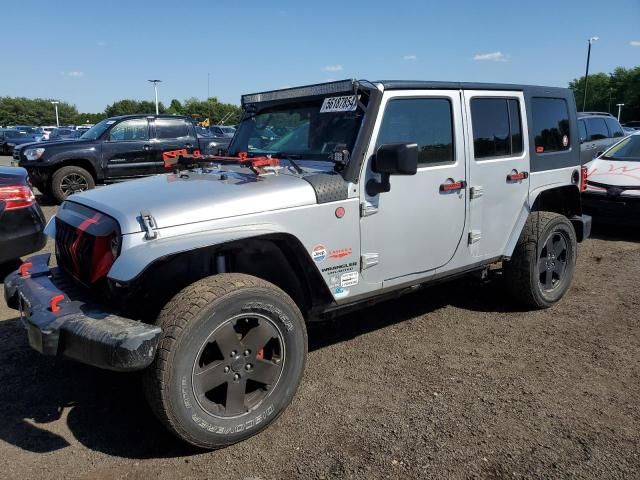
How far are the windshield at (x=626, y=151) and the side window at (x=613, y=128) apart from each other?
14.6 ft

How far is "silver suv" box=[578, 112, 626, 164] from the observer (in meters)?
11.4

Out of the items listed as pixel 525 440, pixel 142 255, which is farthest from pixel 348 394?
pixel 142 255

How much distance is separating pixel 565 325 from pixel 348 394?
2.21 metres

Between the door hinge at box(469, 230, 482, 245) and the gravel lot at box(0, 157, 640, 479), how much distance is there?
791mm

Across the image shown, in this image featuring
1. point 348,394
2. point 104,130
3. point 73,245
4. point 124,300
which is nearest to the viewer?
point 124,300

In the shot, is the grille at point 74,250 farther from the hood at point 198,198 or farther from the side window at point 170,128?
the side window at point 170,128

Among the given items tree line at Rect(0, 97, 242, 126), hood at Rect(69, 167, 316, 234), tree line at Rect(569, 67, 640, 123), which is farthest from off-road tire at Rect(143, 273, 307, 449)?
tree line at Rect(0, 97, 242, 126)

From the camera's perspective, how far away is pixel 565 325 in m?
4.49

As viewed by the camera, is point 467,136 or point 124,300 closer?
point 124,300

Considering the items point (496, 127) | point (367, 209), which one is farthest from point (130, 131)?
point (367, 209)

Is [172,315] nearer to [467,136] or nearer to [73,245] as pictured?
[73,245]

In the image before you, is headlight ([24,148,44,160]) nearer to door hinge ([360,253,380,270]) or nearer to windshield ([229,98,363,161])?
windshield ([229,98,363,161])

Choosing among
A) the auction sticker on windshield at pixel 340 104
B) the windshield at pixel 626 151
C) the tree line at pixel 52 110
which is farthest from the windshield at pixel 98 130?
the tree line at pixel 52 110

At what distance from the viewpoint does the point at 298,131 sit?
3904mm
